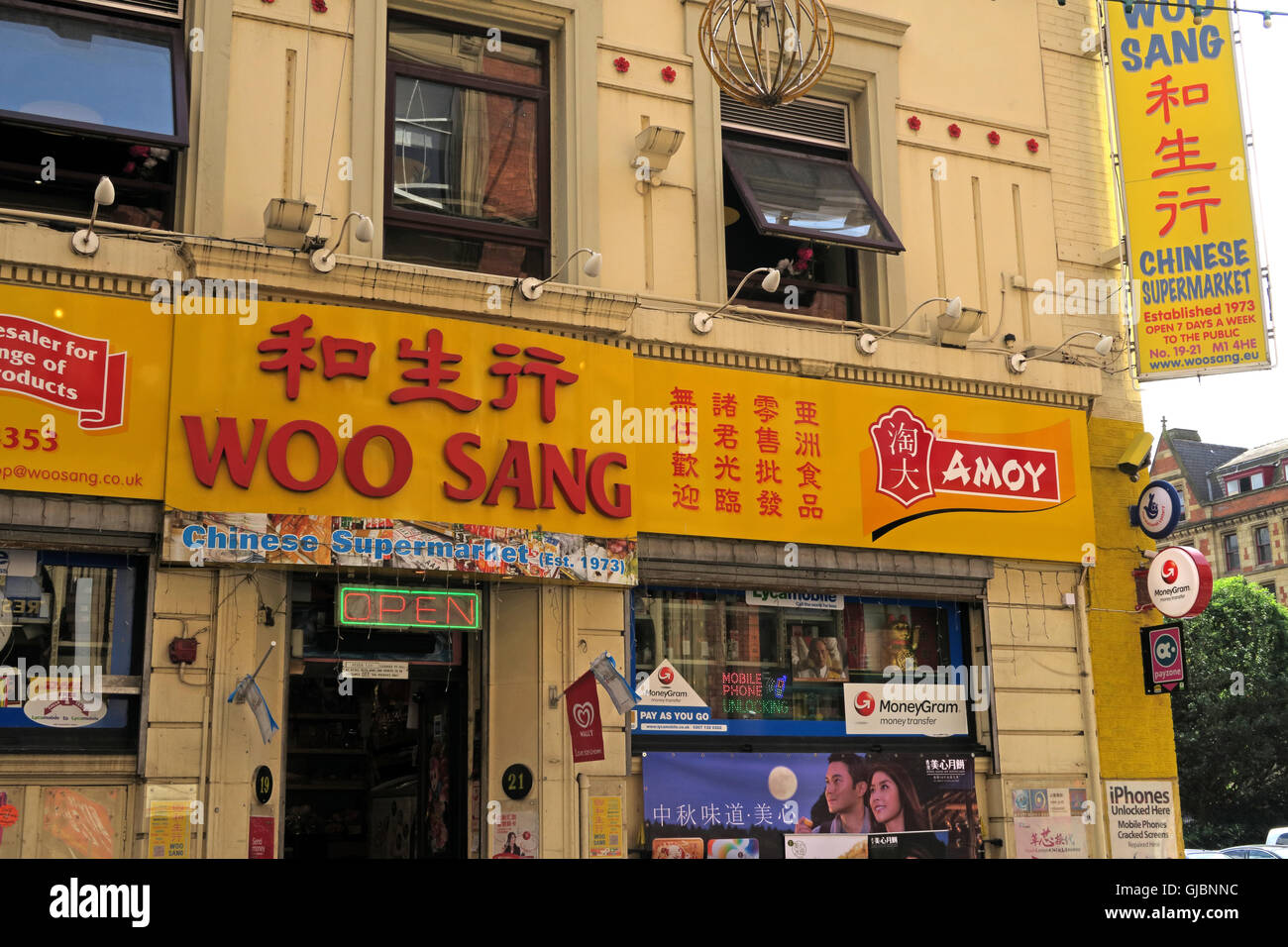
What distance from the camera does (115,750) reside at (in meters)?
12.0

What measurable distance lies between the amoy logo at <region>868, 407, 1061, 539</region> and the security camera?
1.02 meters

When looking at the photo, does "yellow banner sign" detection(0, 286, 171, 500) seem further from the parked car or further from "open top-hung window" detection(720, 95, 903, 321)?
the parked car

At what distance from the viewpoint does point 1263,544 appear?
217 ft

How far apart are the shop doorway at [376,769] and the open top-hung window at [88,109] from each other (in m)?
5.66

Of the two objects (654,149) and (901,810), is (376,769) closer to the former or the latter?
(901,810)

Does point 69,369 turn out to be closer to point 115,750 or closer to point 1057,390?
point 115,750

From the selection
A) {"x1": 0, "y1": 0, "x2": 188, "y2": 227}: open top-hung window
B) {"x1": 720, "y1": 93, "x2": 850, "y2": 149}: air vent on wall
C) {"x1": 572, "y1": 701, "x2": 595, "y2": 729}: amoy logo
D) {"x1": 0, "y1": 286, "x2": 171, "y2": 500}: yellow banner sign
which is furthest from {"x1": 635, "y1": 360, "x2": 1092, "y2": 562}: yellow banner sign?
{"x1": 0, "y1": 0, "x2": 188, "y2": 227}: open top-hung window

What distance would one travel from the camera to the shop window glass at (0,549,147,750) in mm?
11828

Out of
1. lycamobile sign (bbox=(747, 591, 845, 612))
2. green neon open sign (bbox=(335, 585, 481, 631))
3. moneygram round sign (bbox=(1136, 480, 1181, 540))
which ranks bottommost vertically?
green neon open sign (bbox=(335, 585, 481, 631))

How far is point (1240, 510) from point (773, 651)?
5966cm

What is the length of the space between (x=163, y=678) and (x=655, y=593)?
16.3 ft
